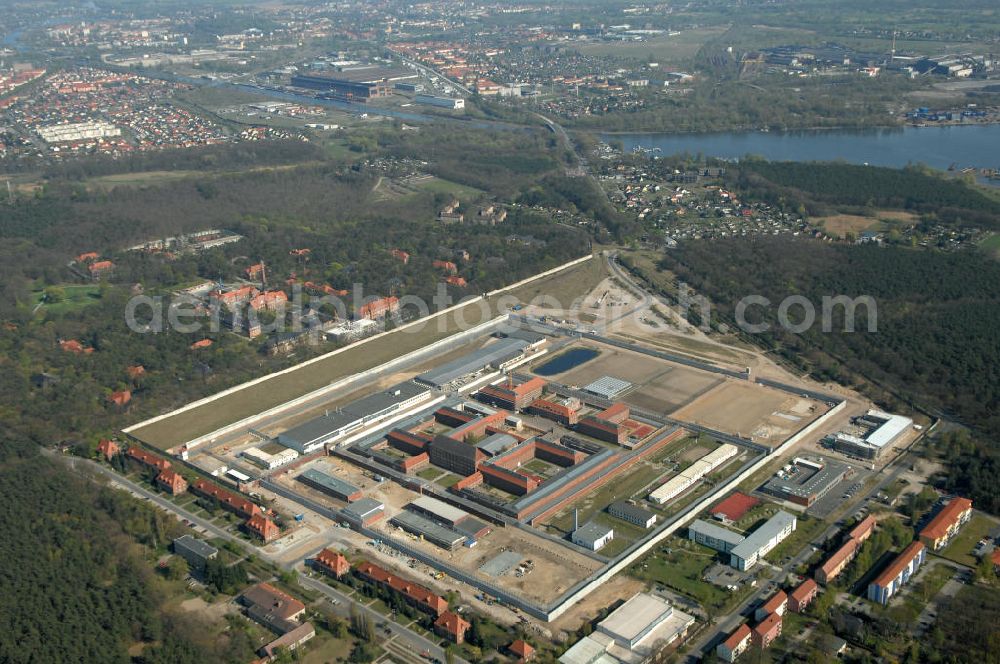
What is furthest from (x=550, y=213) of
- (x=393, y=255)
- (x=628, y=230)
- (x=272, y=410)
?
(x=272, y=410)

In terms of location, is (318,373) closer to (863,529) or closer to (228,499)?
(228,499)

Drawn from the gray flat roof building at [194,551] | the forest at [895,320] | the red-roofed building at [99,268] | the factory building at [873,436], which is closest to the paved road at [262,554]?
the gray flat roof building at [194,551]

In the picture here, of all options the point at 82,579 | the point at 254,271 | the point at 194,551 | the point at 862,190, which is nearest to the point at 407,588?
the point at 194,551

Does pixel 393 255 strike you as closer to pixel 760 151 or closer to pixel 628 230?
pixel 628 230

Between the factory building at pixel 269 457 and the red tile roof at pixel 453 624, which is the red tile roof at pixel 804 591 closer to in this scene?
the red tile roof at pixel 453 624

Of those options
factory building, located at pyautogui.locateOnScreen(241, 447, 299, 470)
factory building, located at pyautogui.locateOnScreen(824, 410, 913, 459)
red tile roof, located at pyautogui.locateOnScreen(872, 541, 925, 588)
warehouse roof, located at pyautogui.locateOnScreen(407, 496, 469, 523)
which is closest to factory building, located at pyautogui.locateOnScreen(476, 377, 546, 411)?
warehouse roof, located at pyautogui.locateOnScreen(407, 496, 469, 523)

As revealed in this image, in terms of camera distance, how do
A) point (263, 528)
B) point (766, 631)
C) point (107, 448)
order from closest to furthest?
point (766, 631), point (263, 528), point (107, 448)
